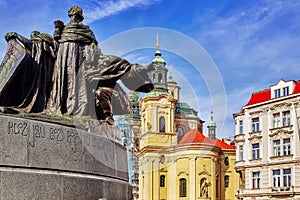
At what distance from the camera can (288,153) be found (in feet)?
121

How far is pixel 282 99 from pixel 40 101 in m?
30.8

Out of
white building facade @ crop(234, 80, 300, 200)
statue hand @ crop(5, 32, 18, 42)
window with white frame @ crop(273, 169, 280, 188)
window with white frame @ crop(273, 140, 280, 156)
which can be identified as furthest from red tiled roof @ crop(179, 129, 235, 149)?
statue hand @ crop(5, 32, 18, 42)

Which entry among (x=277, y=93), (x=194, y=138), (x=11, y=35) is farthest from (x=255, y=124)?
(x=11, y=35)

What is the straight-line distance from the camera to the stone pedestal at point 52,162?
717cm

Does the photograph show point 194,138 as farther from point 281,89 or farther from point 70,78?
point 70,78

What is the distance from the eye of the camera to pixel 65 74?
9523 millimetres

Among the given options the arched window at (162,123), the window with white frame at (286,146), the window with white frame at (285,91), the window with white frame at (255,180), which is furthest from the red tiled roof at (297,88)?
the arched window at (162,123)

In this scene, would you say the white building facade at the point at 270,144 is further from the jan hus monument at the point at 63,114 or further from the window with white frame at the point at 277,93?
the jan hus monument at the point at 63,114

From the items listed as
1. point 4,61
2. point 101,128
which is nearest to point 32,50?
point 4,61

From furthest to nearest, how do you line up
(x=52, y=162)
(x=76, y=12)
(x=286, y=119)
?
(x=286, y=119) → (x=76, y=12) → (x=52, y=162)

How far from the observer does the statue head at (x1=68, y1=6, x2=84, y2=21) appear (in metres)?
10.4

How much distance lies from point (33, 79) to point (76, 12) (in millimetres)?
2135

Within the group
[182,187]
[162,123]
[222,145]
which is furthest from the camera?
[162,123]

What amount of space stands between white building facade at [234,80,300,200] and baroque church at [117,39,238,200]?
18988 millimetres
